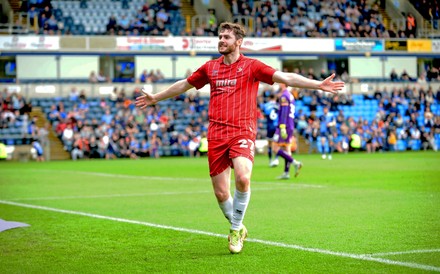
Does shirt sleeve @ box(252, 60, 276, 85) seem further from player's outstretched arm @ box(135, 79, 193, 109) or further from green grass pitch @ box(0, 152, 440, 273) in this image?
green grass pitch @ box(0, 152, 440, 273)

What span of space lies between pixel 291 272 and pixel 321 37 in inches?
1792

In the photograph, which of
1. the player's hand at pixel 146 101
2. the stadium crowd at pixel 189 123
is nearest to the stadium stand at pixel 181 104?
the stadium crowd at pixel 189 123

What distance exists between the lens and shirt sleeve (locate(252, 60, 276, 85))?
9469 millimetres

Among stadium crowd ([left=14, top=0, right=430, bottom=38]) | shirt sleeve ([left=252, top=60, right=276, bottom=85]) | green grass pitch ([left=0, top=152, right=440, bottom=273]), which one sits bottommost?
green grass pitch ([left=0, top=152, right=440, bottom=273])

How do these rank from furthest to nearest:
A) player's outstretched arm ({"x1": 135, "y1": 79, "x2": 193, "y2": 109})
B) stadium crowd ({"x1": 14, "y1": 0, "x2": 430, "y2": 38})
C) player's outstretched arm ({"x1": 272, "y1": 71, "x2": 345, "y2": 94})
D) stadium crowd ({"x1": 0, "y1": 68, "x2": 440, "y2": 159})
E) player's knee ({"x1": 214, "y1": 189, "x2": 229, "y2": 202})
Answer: stadium crowd ({"x1": 14, "y1": 0, "x2": 430, "y2": 38}) → stadium crowd ({"x1": 0, "y1": 68, "x2": 440, "y2": 159}) → player's outstretched arm ({"x1": 135, "y1": 79, "x2": 193, "y2": 109}) → player's knee ({"x1": 214, "y1": 189, "x2": 229, "y2": 202}) → player's outstretched arm ({"x1": 272, "y1": 71, "x2": 345, "y2": 94})

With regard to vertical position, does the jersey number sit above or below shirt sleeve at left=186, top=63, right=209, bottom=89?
below

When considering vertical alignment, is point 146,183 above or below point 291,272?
below

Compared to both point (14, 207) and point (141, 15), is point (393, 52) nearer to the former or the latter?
point (141, 15)

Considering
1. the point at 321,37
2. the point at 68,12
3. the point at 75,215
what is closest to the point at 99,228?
the point at 75,215

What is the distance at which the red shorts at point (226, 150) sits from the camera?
9375 mm

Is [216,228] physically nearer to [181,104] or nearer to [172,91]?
[172,91]

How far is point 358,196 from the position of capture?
16094 millimetres

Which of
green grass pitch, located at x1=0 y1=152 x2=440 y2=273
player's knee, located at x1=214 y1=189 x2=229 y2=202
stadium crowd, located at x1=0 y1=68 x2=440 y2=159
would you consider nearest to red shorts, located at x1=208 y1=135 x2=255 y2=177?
player's knee, located at x1=214 y1=189 x2=229 y2=202

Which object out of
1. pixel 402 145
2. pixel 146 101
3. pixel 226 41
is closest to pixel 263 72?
pixel 226 41
